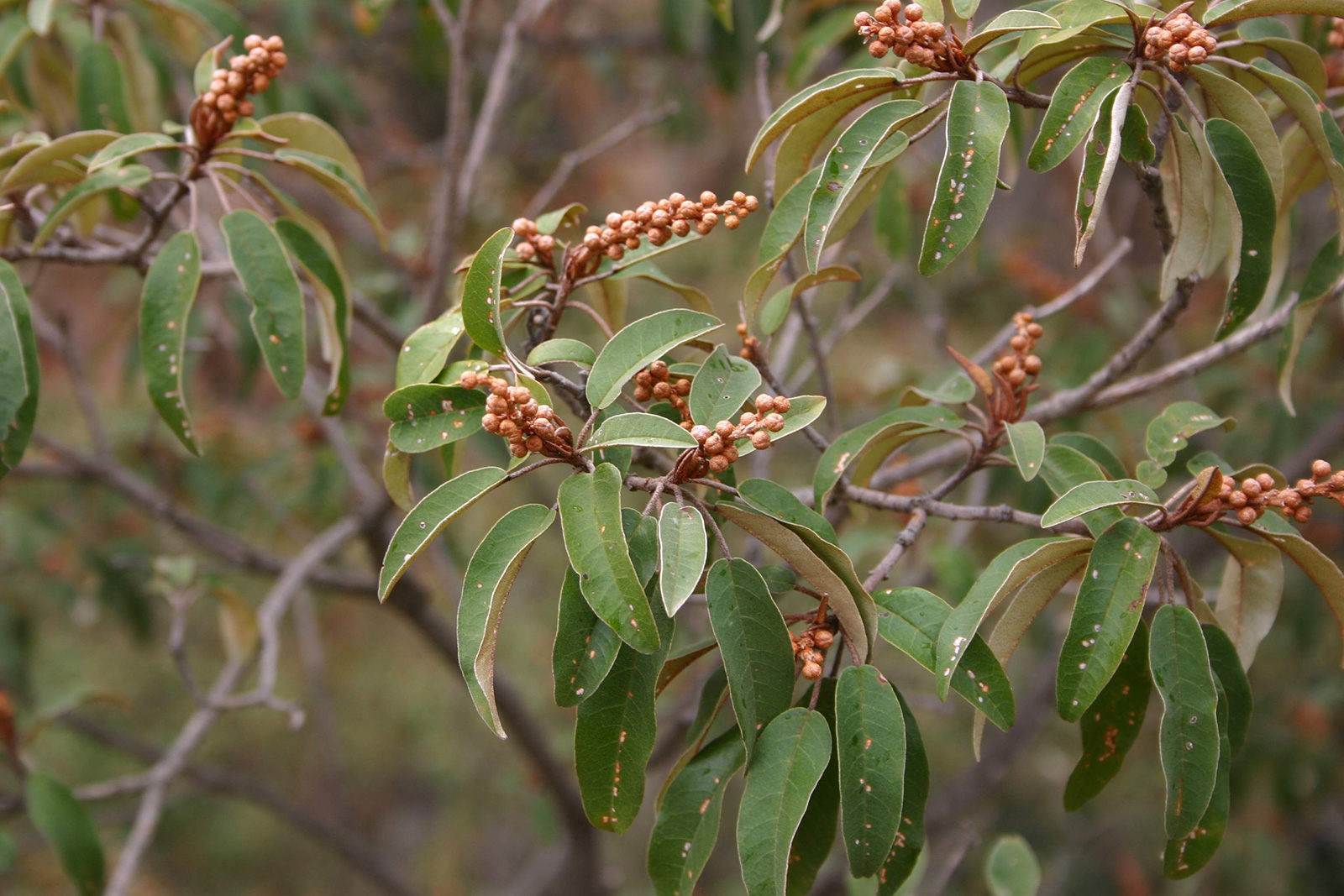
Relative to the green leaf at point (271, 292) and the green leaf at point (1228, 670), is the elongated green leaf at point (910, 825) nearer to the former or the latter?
the green leaf at point (1228, 670)

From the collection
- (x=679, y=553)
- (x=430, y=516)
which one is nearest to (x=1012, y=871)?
(x=679, y=553)

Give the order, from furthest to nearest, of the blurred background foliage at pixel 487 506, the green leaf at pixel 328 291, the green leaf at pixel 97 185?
the blurred background foliage at pixel 487 506
the green leaf at pixel 328 291
the green leaf at pixel 97 185

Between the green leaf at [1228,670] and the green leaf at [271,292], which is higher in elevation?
the green leaf at [271,292]

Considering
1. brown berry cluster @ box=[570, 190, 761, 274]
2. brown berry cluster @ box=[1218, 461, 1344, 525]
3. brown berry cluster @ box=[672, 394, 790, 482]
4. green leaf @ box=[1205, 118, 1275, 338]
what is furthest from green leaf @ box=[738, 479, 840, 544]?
green leaf @ box=[1205, 118, 1275, 338]

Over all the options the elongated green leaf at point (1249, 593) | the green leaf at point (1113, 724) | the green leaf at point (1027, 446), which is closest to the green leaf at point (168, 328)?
the green leaf at point (1027, 446)

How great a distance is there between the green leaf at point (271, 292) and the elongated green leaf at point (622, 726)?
517mm

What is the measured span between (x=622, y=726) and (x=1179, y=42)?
79 centimetres

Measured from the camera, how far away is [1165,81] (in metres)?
0.94

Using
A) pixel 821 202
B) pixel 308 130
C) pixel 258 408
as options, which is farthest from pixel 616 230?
pixel 258 408

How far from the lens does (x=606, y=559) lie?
76 centimetres

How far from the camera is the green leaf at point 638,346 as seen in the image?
2.80 ft

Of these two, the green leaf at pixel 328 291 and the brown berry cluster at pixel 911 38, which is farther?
the green leaf at pixel 328 291

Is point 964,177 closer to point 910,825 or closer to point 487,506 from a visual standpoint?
point 910,825

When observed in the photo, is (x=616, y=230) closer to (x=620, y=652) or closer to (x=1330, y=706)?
(x=620, y=652)
